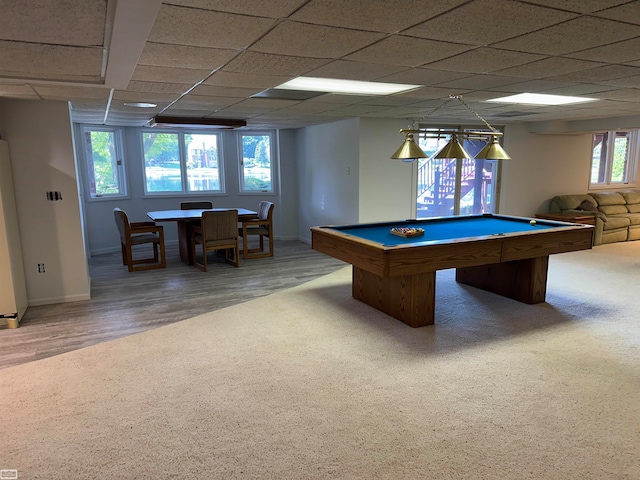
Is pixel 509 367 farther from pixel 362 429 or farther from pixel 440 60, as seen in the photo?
pixel 440 60

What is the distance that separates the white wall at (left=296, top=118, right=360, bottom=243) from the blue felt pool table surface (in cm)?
194

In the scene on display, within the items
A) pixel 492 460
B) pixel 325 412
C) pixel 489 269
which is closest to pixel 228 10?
pixel 325 412

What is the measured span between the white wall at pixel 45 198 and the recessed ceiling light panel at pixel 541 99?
486 cm

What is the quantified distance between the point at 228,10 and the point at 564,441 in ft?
9.03

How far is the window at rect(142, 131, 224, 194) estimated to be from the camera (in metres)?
8.36

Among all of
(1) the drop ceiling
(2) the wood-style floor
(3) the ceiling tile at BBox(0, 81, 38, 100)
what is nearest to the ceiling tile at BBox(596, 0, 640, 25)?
(1) the drop ceiling

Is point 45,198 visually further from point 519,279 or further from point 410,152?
point 519,279

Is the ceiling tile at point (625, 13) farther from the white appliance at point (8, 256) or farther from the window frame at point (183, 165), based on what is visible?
the window frame at point (183, 165)

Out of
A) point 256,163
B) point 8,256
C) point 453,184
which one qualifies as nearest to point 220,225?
point 8,256

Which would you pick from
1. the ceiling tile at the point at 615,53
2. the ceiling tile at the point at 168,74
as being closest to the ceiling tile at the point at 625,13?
the ceiling tile at the point at 615,53

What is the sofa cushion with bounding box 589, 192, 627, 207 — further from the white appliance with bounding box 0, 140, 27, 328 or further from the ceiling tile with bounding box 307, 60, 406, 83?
the white appliance with bounding box 0, 140, 27, 328

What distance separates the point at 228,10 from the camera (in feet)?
6.70

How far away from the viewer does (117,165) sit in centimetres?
805

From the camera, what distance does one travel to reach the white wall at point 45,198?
14.9 ft
